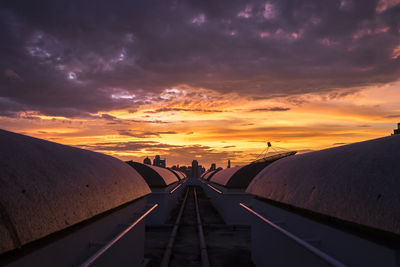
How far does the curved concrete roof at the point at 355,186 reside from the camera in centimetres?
448

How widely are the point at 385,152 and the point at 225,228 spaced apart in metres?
15.0

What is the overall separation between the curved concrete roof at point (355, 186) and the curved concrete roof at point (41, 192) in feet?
16.7

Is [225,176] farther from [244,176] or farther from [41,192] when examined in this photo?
[41,192]

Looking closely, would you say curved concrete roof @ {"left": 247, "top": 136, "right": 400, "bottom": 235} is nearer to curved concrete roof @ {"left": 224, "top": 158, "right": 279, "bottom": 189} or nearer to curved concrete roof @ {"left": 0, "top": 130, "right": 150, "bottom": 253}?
curved concrete roof @ {"left": 0, "top": 130, "right": 150, "bottom": 253}

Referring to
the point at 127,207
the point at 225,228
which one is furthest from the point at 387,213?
the point at 225,228

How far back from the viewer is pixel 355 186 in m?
5.34

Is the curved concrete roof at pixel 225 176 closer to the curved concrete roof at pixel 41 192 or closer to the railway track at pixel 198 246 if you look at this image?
the railway track at pixel 198 246

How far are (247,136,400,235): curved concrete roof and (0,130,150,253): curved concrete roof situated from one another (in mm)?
5085

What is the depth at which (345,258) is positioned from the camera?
5.59 m

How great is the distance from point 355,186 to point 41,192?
5.68 metres

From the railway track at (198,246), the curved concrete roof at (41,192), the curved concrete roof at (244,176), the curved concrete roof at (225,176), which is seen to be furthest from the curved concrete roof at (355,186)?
the curved concrete roof at (225,176)

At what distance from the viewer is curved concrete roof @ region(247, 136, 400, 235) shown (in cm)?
448

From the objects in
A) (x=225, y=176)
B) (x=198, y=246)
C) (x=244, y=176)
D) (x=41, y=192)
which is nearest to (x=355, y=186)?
(x=41, y=192)

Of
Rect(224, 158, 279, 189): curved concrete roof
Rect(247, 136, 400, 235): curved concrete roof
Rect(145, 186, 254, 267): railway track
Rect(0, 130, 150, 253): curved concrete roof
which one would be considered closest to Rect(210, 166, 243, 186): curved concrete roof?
Rect(224, 158, 279, 189): curved concrete roof
